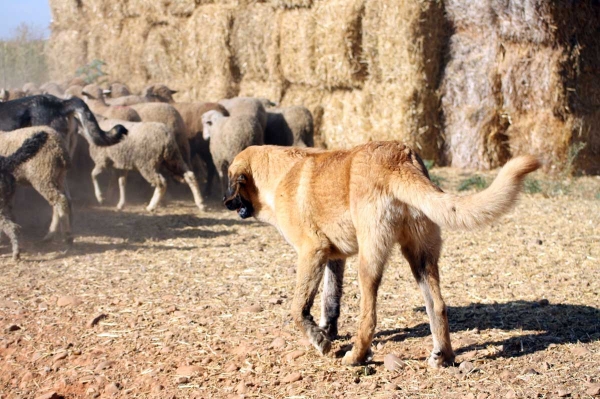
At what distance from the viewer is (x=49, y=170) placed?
28.5ft

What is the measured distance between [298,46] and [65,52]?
8934 millimetres

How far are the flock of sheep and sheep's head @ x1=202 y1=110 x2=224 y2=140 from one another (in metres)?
0.02

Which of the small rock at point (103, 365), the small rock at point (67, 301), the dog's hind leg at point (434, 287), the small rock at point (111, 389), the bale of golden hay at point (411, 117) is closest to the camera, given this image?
the dog's hind leg at point (434, 287)

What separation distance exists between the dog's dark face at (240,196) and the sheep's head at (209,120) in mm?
6507

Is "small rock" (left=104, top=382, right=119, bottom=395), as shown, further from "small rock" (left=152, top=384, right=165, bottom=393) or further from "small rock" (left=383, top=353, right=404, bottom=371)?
"small rock" (left=383, top=353, right=404, bottom=371)

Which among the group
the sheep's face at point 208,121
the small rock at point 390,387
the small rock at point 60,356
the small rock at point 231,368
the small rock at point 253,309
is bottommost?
the small rock at point 60,356

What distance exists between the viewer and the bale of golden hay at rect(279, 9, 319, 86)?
14875mm

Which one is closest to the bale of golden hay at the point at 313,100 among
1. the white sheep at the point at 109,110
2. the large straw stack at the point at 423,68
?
the large straw stack at the point at 423,68

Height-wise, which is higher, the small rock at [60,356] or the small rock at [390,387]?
the small rock at [390,387]

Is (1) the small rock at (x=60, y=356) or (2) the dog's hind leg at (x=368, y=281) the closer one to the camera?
(2) the dog's hind leg at (x=368, y=281)

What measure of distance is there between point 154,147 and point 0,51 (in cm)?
1567

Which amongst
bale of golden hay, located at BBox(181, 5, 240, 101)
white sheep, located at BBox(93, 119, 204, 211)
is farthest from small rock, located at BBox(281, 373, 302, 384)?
bale of golden hay, located at BBox(181, 5, 240, 101)

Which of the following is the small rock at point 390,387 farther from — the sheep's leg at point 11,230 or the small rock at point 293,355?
the sheep's leg at point 11,230

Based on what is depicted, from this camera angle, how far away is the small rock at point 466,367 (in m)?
4.66
